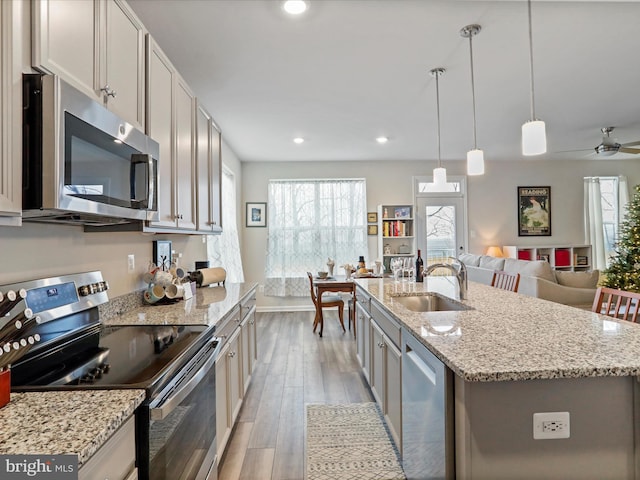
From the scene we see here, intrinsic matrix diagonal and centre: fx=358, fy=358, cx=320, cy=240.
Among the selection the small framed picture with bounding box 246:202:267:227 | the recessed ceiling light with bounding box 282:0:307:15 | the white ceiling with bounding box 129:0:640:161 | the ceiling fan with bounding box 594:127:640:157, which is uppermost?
the white ceiling with bounding box 129:0:640:161

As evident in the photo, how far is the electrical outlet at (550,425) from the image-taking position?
112 cm

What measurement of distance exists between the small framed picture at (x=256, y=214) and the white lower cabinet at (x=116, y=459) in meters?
5.48

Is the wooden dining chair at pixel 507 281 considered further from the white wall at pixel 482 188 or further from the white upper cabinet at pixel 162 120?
the white wall at pixel 482 188

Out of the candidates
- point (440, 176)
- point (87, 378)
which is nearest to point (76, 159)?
point (87, 378)

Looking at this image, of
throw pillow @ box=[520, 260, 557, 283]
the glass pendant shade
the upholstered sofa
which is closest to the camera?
the glass pendant shade

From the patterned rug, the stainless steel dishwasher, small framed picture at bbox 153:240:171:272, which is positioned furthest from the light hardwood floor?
small framed picture at bbox 153:240:171:272

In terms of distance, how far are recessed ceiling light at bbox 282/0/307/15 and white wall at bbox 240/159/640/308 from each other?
4.21 m

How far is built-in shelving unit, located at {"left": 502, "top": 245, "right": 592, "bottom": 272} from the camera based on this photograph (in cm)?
624

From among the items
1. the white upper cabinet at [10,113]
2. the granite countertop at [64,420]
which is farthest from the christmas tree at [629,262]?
the white upper cabinet at [10,113]

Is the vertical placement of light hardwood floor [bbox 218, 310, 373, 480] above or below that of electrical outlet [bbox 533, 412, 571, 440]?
below

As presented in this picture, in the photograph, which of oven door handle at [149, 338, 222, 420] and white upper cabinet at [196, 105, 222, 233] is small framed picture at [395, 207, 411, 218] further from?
oven door handle at [149, 338, 222, 420]

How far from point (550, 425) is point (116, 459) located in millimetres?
1240

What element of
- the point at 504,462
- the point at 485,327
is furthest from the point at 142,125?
the point at 504,462

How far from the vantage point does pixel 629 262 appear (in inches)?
200
